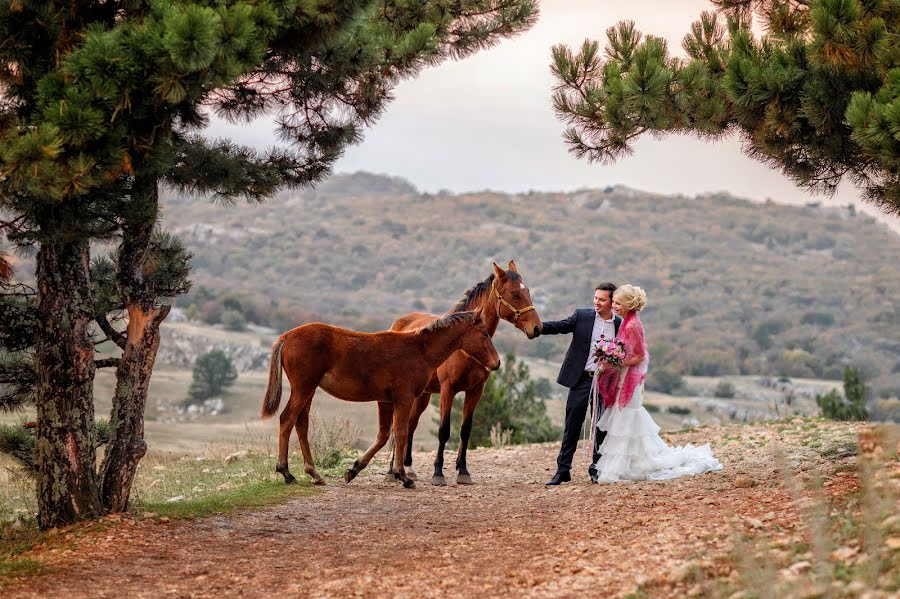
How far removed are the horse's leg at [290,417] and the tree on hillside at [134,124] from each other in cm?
236

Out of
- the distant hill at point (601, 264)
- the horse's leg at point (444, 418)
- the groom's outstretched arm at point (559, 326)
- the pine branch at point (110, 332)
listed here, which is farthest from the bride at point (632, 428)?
the distant hill at point (601, 264)

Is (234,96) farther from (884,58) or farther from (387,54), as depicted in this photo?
(884,58)

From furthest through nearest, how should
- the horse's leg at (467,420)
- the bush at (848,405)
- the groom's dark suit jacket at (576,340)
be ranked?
the bush at (848,405)
the horse's leg at (467,420)
the groom's dark suit jacket at (576,340)

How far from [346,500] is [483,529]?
2.72m

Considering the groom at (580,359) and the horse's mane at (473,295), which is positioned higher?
the horse's mane at (473,295)

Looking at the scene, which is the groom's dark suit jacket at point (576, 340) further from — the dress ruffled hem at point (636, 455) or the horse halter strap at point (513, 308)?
the dress ruffled hem at point (636, 455)

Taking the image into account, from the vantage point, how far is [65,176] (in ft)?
23.5

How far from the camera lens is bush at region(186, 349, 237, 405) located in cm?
4741

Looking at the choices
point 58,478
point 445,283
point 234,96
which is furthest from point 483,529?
point 445,283

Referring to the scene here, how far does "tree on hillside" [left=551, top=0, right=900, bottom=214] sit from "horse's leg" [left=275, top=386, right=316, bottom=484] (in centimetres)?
458

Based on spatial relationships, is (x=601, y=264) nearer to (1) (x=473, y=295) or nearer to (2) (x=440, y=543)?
(1) (x=473, y=295)

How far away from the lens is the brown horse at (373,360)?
1138 cm

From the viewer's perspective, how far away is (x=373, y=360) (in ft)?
37.6

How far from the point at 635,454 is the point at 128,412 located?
6.14 m
